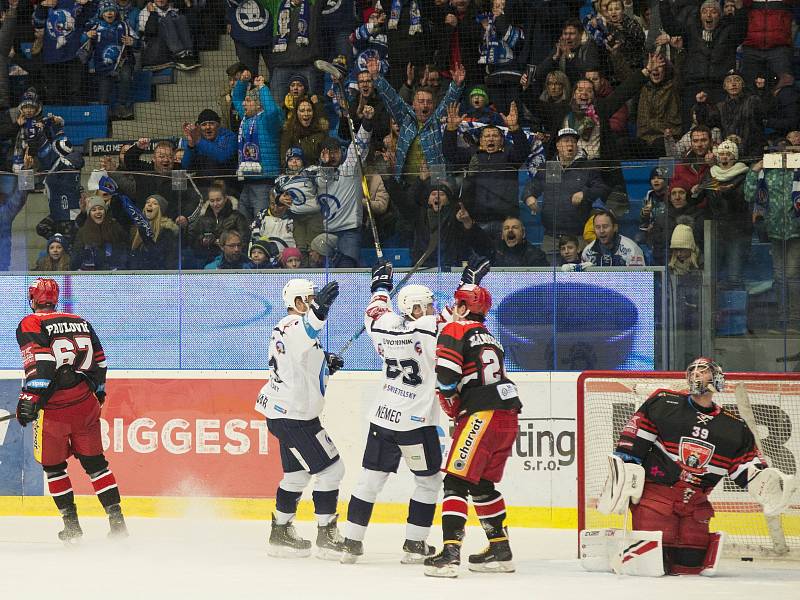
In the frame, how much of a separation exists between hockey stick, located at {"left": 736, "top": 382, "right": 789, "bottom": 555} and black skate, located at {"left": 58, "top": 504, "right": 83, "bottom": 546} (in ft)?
11.6

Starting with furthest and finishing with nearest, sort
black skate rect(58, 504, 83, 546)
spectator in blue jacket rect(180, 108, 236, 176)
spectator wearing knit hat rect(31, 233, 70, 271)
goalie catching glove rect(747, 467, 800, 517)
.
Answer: spectator in blue jacket rect(180, 108, 236, 176)
spectator wearing knit hat rect(31, 233, 70, 271)
black skate rect(58, 504, 83, 546)
goalie catching glove rect(747, 467, 800, 517)

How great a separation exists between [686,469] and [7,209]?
4.80 meters

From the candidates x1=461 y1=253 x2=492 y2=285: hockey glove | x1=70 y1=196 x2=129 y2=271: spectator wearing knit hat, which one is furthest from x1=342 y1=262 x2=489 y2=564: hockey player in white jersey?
x1=70 y1=196 x2=129 y2=271: spectator wearing knit hat

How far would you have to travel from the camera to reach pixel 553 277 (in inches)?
299

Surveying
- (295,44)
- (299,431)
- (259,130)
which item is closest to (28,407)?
(299,431)

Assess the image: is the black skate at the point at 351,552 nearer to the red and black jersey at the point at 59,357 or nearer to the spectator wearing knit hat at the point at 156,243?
the red and black jersey at the point at 59,357

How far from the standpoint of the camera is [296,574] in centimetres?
592

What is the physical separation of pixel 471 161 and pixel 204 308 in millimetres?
2245

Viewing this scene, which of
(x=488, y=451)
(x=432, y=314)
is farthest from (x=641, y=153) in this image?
(x=488, y=451)

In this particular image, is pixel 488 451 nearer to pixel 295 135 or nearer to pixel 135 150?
pixel 295 135

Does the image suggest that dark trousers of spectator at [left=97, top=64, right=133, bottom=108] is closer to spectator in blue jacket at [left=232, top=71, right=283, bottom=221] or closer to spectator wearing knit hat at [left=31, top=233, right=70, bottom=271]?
spectator in blue jacket at [left=232, top=71, right=283, bottom=221]

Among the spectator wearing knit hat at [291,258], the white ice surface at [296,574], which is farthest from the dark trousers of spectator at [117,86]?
the white ice surface at [296,574]

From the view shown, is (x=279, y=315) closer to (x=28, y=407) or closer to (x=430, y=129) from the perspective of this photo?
(x=28, y=407)

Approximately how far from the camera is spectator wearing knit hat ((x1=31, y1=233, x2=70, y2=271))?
8.20 metres
